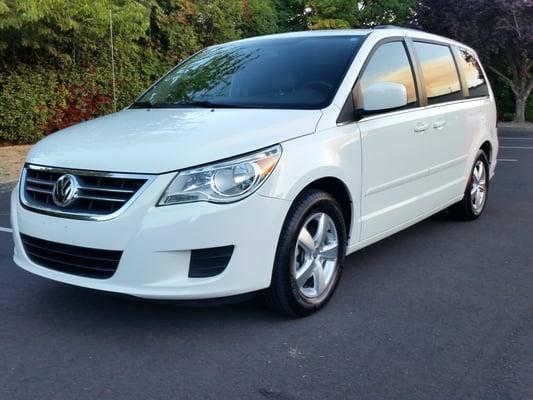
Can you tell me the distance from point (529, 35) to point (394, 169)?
1623 cm

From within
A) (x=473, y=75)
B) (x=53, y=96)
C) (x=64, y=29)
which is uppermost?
(x=64, y=29)

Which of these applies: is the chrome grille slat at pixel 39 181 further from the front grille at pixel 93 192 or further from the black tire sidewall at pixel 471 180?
the black tire sidewall at pixel 471 180

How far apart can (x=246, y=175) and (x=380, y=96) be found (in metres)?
1.29

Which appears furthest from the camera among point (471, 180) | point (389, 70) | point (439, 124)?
point (471, 180)

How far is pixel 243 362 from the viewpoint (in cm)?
312

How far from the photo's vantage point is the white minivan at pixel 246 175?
3141 mm

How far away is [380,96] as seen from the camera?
4.03 metres

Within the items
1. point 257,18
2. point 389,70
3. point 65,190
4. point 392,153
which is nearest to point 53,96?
point 257,18

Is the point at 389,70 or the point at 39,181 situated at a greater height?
the point at 389,70

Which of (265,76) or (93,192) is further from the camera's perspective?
(265,76)

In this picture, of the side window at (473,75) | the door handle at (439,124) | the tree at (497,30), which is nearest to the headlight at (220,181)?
the door handle at (439,124)

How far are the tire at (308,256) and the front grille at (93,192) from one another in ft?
2.88

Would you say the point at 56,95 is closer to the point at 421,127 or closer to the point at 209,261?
the point at 421,127

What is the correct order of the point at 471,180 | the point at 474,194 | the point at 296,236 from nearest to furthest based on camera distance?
the point at 296,236
the point at 471,180
the point at 474,194
